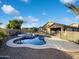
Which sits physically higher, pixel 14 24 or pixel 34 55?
pixel 14 24

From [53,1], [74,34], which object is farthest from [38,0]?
[74,34]

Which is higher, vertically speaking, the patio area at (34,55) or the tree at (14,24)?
the tree at (14,24)

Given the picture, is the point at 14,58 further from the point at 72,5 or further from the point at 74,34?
the point at 74,34

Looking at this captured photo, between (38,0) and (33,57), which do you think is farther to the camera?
(38,0)

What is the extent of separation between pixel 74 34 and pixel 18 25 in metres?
33.5

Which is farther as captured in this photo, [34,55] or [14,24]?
[14,24]

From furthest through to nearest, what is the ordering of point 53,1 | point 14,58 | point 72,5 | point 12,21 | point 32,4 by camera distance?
point 12,21 → point 32,4 → point 53,1 → point 72,5 → point 14,58

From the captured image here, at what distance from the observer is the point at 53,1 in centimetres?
2308

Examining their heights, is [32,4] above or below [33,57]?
above

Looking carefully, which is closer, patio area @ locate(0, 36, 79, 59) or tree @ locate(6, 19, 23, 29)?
patio area @ locate(0, 36, 79, 59)

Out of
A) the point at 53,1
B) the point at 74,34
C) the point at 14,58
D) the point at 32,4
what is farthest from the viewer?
the point at 32,4

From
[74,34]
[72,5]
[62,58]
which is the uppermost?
[72,5]

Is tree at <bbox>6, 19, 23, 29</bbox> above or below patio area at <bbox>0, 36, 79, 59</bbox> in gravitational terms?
above

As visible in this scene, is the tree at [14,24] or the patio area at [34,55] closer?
the patio area at [34,55]
